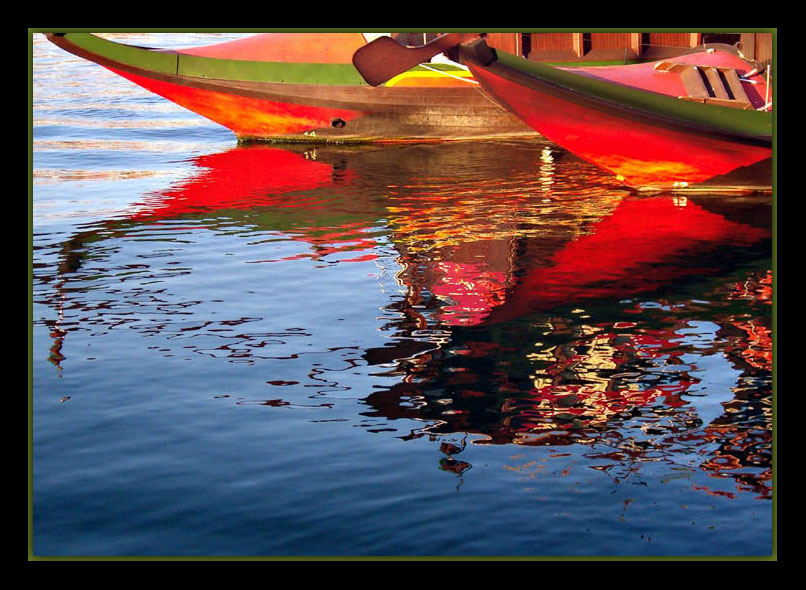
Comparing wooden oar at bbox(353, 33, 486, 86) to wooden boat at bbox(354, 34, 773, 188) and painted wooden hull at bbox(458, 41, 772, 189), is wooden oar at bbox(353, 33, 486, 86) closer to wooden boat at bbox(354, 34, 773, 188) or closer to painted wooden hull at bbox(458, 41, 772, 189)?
wooden boat at bbox(354, 34, 773, 188)

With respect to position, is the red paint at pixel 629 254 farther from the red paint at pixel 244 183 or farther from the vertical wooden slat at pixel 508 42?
the vertical wooden slat at pixel 508 42

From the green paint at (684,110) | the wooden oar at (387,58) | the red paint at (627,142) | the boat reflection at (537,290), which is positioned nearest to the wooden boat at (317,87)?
the boat reflection at (537,290)

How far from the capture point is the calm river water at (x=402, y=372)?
650cm

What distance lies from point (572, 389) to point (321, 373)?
75.3 inches

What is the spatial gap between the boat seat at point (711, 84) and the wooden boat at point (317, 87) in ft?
14.9

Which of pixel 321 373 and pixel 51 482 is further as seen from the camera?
pixel 321 373

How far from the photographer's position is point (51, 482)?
7.07 meters

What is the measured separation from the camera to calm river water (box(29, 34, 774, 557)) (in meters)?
6.50

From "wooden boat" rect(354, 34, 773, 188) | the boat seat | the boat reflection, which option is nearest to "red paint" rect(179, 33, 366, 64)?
the boat reflection

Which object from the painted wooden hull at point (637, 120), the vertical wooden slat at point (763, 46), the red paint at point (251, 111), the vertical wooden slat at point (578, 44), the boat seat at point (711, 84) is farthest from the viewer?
the red paint at point (251, 111)

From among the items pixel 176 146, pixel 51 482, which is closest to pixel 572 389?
pixel 51 482

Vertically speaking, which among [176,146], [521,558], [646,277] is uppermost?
[176,146]

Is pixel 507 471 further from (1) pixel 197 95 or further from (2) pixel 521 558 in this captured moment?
(1) pixel 197 95

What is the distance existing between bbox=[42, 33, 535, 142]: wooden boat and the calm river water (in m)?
4.28
